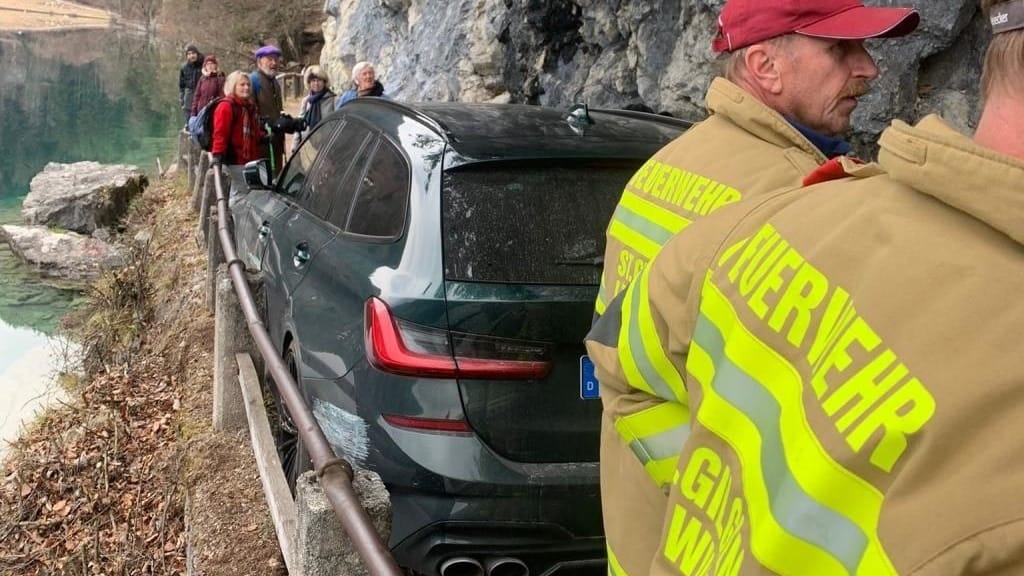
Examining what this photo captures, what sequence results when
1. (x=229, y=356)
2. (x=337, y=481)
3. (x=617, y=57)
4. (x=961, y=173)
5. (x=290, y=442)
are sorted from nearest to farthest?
(x=961, y=173) → (x=337, y=481) → (x=290, y=442) → (x=229, y=356) → (x=617, y=57)

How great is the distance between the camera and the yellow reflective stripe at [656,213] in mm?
1870

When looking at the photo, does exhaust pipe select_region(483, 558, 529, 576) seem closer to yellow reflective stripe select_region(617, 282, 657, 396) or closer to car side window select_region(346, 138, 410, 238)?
→ car side window select_region(346, 138, 410, 238)

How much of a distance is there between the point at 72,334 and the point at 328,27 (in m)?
19.7

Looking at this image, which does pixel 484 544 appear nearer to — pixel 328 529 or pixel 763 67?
pixel 328 529

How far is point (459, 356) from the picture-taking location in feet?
8.84

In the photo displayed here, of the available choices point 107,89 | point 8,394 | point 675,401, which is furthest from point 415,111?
point 107,89

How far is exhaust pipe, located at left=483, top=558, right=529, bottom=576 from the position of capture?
2709mm

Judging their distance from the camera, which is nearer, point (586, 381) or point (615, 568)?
point (615, 568)

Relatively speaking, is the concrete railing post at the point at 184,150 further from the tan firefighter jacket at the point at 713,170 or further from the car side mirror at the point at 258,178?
the tan firefighter jacket at the point at 713,170

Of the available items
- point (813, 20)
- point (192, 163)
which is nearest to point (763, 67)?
point (813, 20)

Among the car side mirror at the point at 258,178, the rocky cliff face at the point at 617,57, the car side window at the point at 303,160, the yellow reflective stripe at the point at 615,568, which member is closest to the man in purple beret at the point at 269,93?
the rocky cliff face at the point at 617,57

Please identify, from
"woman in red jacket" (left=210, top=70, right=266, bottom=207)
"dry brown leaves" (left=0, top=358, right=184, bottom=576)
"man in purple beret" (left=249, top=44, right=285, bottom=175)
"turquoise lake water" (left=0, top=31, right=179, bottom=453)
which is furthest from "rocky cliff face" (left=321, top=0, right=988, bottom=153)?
"turquoise lake water" (left=0, top=31, right=179, bottom=453)

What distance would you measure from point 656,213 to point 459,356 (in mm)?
948

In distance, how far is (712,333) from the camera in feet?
3.41
